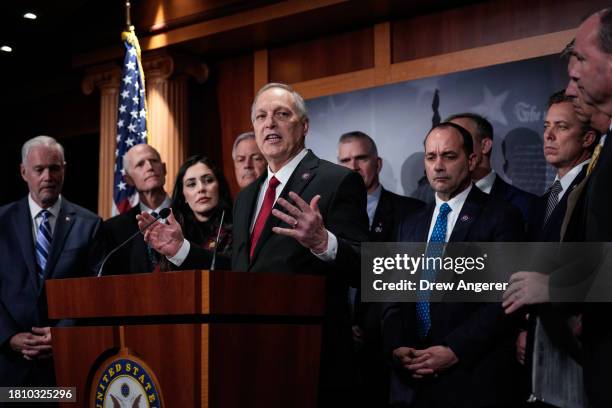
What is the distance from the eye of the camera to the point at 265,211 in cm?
277

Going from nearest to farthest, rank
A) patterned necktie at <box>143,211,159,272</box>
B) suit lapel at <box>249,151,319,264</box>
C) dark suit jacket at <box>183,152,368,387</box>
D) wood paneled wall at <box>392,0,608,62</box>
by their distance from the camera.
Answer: dark suit jacket at <box>183,152,368,387</box>, suit lapel at <box>249,151,319,264</box>, patterned necktie at <box>143,211,159,272</box>, wood paneled wall at <box>392,0,608,62</box>

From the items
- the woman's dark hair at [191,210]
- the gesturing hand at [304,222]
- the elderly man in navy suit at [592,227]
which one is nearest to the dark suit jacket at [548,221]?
the elderly man in navy suit at [592,227]

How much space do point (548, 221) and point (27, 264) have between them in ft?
7.90

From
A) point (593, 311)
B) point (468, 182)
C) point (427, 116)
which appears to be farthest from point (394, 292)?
point (427, 116)

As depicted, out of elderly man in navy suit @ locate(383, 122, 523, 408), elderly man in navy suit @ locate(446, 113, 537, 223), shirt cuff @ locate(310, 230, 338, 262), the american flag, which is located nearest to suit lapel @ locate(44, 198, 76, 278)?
elderly man in navy suit @ locate(383, 122, 523, 408)

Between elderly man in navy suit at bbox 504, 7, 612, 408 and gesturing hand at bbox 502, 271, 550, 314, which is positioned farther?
gesturing hand at bbox 502, 271, 550, 314

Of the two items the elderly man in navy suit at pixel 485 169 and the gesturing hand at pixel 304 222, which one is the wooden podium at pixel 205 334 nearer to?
the gesturing hand at pixel 304 222

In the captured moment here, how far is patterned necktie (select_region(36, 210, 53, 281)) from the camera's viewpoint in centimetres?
391

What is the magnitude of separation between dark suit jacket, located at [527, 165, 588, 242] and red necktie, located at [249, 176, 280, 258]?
3.11 feet

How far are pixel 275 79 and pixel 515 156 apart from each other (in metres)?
2.09

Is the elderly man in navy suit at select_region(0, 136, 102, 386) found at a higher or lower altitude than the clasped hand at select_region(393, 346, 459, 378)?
higher

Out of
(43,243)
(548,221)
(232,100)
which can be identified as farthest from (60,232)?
(232,100)

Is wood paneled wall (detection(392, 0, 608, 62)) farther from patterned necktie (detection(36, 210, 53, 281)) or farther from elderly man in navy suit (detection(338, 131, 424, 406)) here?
patterned necktie (detection(36, 210, 53, 281))

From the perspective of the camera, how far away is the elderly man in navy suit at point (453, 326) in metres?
2.89
